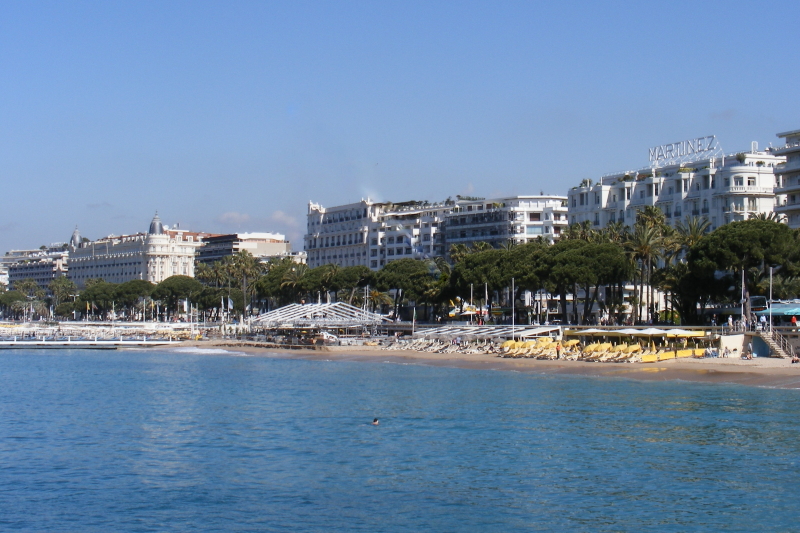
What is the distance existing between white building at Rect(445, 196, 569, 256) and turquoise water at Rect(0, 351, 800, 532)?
77.5 m

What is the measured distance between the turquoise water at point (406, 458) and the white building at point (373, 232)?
307ft

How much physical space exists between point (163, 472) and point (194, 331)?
103 m

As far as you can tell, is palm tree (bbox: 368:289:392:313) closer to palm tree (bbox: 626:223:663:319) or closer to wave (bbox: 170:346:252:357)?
wave (bbox: 170:346:252:357)

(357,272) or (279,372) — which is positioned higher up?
(357,272)

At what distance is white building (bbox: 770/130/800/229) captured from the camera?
98750 millimetres

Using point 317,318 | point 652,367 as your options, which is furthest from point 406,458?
point 317,318

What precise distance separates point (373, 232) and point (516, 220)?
107 ft

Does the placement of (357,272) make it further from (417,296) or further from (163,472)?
(163,472)

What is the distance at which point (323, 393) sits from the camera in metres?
58.1

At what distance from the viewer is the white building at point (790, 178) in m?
→ 98.8

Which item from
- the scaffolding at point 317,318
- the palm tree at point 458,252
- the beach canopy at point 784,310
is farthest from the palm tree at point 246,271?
the beach canopy at point 784,310

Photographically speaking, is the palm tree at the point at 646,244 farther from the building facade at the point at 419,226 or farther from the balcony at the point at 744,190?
the building facade at the point at 419,226

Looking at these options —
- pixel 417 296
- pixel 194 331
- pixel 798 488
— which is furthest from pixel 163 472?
pixel 194 331

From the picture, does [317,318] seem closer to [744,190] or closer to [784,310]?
[744,190]
